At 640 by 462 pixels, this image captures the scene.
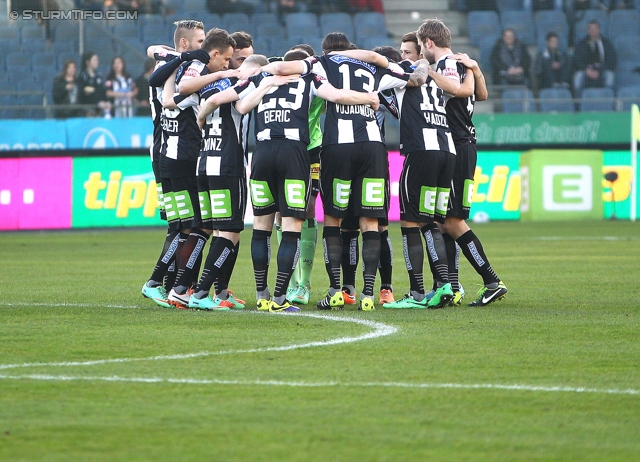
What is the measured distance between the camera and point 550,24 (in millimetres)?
26391

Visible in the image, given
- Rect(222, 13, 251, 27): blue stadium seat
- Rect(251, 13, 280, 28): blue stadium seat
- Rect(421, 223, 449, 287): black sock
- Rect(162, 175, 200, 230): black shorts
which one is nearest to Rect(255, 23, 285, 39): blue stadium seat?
Rect(251, 13, 280, 28): blue stadium seat

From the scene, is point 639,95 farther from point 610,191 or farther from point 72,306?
point 72,306

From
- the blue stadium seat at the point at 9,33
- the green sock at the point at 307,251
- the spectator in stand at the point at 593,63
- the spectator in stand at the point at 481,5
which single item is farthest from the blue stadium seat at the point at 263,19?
the green sock at the point at 307,251

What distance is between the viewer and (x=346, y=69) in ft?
26.2

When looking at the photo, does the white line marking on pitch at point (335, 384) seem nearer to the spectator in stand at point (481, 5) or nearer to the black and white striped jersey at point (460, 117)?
the black and white striped jersey at point (460, 117)

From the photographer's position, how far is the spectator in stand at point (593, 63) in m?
24.9

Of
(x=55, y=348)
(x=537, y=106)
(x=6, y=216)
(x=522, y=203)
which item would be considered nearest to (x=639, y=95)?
(x=537, y=106)

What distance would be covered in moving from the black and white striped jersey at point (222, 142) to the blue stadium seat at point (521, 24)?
62.9ft

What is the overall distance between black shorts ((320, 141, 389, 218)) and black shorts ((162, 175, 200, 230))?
1170mm

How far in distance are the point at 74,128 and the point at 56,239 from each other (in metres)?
3.47

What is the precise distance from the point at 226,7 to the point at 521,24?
7.27 metres

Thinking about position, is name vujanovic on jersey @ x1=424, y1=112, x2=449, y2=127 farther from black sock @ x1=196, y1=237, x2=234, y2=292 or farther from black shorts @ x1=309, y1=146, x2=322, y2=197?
black sock @ x1=196, y1=237, x2=234, y2=292

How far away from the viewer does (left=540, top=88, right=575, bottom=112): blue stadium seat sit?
933 inches

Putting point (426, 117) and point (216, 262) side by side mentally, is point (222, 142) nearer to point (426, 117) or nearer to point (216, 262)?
point (216, 262)
